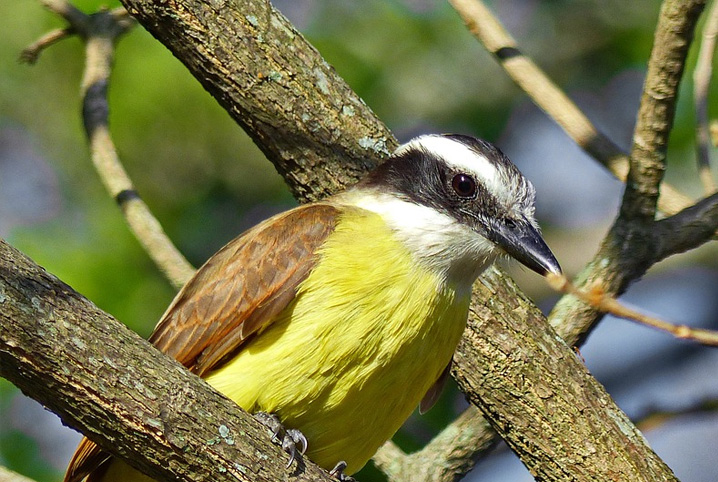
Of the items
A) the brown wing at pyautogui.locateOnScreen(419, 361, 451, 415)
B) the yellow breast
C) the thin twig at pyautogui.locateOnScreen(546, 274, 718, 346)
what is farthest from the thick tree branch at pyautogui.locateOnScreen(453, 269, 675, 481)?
the thin twig at pyautogui.locateOnScreen(546, 274, 718, 346)

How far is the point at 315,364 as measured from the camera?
3.80m

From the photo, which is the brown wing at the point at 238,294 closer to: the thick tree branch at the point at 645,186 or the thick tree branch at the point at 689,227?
the thick tree branch at the point at 645,186

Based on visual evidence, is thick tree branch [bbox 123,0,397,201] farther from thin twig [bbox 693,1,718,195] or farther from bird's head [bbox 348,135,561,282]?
thin twig [bbox 693,1,718,195]

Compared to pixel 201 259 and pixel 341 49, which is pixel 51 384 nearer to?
pixel 201 259

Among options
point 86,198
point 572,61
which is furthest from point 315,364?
point 572,61

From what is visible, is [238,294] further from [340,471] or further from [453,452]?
[453,452]

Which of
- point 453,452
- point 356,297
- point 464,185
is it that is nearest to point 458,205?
point 464,185

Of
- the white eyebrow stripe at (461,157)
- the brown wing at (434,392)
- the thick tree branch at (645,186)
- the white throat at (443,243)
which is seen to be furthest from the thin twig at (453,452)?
the white eyebrow stripe at (461,157)

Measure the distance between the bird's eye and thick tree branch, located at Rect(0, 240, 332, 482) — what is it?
1.50 meters

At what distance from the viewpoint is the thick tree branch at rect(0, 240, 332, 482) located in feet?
9.46

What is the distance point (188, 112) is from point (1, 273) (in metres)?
4.37

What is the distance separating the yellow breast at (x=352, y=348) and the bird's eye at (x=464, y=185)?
38 centimetres

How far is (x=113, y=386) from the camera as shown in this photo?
9.75ft

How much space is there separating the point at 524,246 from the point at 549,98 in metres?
0.98
